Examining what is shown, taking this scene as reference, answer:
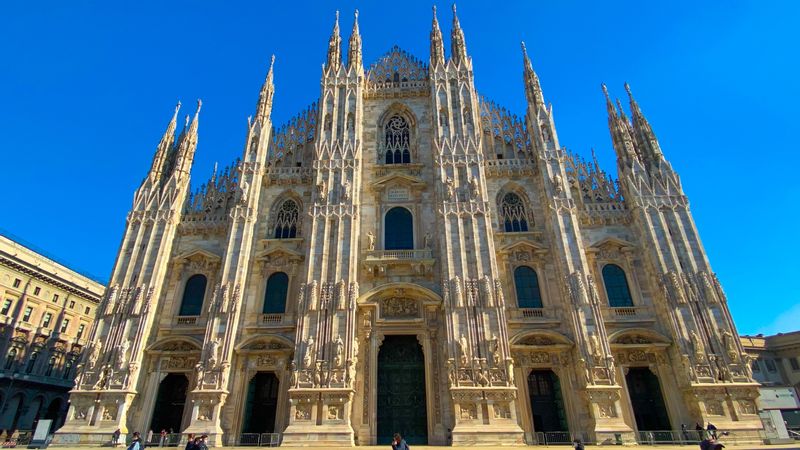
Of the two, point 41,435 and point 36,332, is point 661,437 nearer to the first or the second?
point 41,435

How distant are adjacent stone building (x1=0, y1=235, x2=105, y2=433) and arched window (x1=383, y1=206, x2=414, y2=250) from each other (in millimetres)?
25184

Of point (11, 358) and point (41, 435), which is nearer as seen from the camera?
point (41, 435)

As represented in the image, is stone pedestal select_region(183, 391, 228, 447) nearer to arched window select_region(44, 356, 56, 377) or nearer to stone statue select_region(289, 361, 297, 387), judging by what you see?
stone statue select_region(289, 361, 297, 387)

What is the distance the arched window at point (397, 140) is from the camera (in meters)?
27.5

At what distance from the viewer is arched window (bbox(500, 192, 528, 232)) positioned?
24.5 meters

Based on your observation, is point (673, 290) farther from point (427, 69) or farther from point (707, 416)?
point (427, 69)

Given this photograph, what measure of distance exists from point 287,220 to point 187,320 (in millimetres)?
7398

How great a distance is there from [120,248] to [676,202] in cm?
2975

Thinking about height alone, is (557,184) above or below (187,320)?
above

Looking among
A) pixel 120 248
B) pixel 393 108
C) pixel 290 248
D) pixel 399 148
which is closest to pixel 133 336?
pixel 120 248

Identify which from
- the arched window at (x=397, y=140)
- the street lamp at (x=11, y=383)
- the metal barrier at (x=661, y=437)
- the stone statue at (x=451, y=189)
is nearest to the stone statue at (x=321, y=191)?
the arched window at (x=397, y=140)

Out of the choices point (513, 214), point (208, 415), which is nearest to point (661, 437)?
point (513, 214)

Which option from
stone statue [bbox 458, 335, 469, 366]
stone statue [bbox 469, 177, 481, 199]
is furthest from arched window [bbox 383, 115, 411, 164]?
stone statue [bbox 458, 335, 469, 366]

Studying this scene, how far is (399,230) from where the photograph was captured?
81.2 ft
